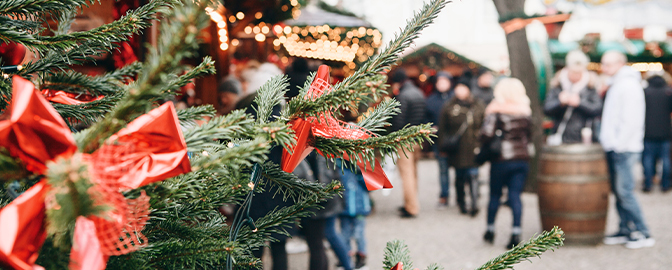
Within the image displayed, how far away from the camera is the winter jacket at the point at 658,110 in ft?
24.8

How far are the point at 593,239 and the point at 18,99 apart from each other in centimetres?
512

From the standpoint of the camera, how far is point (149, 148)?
1.77 ft

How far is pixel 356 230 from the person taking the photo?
14.6 feet

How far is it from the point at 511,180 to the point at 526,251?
4.30 metres

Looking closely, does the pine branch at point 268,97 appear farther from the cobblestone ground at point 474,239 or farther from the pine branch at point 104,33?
the cobblestone ground at point 474,239

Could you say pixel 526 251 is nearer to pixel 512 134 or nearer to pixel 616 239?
pixel 512 134

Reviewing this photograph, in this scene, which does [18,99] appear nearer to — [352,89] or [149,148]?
[149,148]

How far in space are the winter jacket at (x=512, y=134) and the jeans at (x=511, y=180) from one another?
0.08 m

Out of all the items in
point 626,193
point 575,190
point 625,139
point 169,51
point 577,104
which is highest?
point 169,51

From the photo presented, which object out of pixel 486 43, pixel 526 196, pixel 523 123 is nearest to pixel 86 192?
pixel 523 123

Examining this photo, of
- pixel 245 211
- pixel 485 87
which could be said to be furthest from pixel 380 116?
pixel 485 87

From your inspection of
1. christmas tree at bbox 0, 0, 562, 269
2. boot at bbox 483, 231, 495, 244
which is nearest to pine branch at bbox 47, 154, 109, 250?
christmas tree at bbox 0, 0, 562, 269

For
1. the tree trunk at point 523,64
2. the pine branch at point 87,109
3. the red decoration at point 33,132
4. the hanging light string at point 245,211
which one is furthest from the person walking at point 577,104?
the red decoration at point 33,132

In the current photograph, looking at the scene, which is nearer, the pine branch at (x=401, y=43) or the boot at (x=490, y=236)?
the pine branch at (x=401, y=43)
